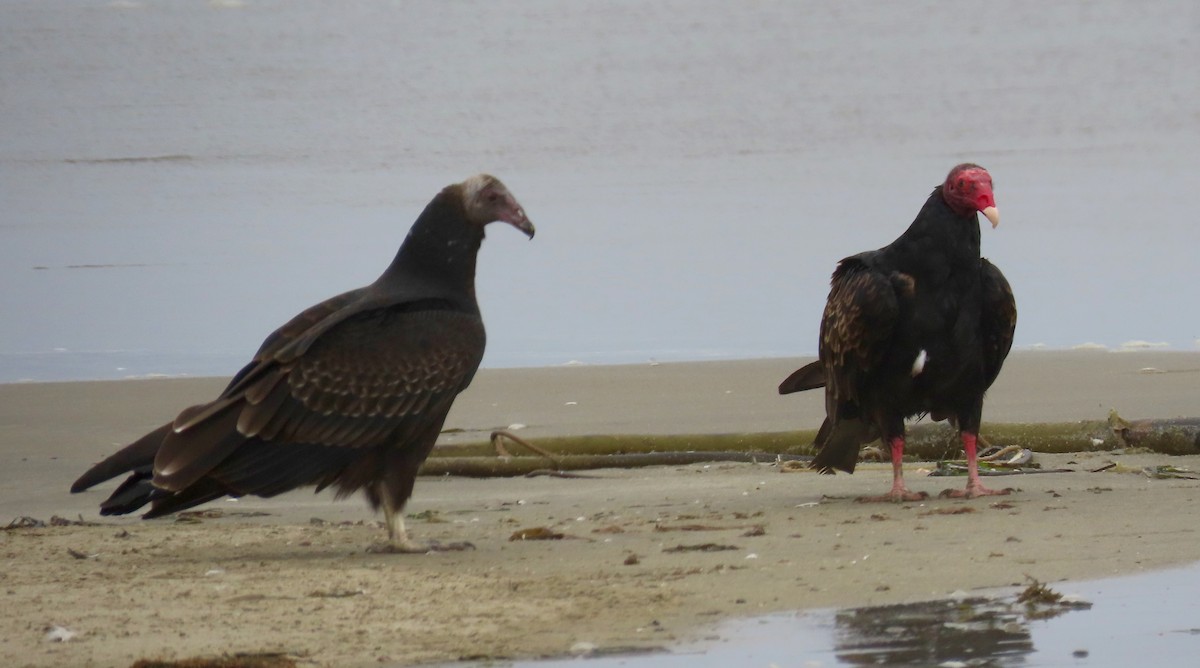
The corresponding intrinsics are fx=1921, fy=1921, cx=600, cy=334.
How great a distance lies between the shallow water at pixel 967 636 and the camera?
12.3 feet

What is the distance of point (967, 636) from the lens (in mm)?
3898

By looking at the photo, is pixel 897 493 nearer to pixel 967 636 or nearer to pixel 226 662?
pixel 967 636

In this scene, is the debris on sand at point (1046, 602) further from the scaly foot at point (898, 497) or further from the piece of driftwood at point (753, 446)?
the piece of driftwood at point (753, 446)

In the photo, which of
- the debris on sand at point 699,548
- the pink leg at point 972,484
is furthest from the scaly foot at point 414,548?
the pink leg at point 972,484

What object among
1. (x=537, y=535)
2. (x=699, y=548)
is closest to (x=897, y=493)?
(x=699, y=548)

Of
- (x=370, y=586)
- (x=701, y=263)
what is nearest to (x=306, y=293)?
(x=701, y=263)

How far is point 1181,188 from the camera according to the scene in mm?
14703

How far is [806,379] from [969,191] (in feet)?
3.08

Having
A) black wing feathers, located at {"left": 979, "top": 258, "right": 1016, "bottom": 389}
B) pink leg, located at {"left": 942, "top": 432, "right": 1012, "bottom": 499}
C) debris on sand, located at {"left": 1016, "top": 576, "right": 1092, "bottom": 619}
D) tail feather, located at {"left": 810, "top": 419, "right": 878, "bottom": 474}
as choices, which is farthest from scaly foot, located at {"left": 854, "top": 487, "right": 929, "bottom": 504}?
debris on sand, located at {"left": 1016, "top": 576, "right": 1092, "bottom": 619}

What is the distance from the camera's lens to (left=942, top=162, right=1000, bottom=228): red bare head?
19.2 ft

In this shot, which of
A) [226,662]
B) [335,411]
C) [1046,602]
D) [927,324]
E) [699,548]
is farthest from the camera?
[927,324]

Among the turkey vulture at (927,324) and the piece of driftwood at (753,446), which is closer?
the turkey vulture at (927,324)

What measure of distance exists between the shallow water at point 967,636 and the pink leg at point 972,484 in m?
1.48

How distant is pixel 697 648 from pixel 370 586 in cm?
99
